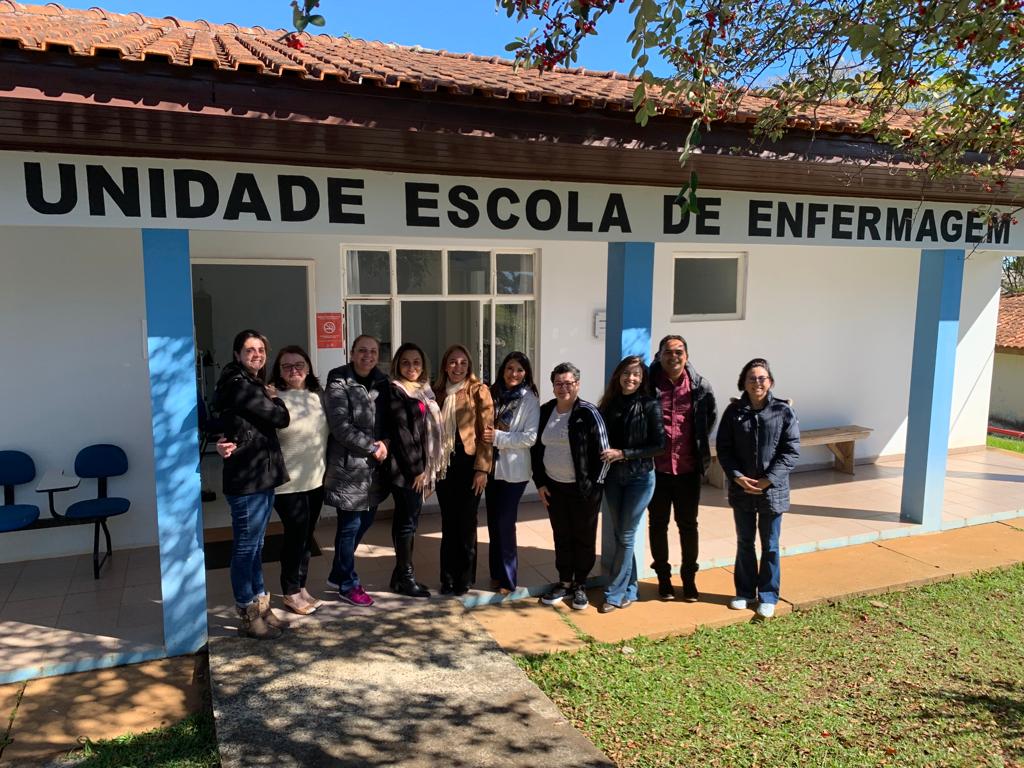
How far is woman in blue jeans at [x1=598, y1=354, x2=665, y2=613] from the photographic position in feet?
15.5

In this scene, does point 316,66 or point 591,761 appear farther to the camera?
point 316,66

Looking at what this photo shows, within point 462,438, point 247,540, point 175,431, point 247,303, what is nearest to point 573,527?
point 462,438

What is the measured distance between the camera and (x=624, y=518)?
16.1 ft

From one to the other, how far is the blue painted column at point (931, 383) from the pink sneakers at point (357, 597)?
4.86 m

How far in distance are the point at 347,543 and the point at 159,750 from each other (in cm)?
153

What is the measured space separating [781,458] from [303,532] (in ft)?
9.96

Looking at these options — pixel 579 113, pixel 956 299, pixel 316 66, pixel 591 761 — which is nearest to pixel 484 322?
pixel 579 113

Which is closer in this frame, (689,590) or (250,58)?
(250,58)

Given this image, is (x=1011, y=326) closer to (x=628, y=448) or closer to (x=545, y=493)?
(x=628, y=448)

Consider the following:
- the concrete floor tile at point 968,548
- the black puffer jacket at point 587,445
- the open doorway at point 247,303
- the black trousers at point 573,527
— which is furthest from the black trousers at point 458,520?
the concrete floor tile at point 968,548

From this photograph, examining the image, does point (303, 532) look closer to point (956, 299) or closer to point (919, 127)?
point (919, 127)

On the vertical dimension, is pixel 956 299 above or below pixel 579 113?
below

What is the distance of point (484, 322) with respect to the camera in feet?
24.0

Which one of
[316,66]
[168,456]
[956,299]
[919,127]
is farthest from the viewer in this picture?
[956,299]
